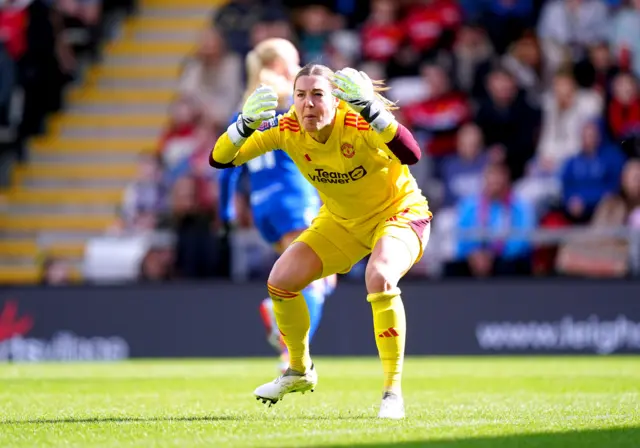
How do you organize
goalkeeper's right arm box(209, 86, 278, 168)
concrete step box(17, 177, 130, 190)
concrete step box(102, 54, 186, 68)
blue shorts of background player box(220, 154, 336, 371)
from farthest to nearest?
concrete step box(102, 54, 186, 68) < concrete step box(17, 177, 130, 190) < blue shorts of background player box(220, 154, 336, 371) < goalkeeper's right arm box(209, 86, 278, 168)

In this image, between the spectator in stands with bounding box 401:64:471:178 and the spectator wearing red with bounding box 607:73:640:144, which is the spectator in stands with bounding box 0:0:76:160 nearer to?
the spectator in stands with bounding box 401:64:471:178

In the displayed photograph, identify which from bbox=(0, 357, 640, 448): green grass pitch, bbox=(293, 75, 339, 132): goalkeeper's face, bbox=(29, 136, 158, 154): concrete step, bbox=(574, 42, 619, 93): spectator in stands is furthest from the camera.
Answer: bbox=(29, 136, 158, 154): concrete step

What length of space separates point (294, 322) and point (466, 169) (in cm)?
815

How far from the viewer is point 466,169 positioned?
53.4 feet

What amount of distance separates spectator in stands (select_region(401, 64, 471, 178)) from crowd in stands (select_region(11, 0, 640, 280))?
0.06ft

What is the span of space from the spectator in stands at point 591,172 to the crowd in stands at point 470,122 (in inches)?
0.6

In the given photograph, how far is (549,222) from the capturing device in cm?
1547

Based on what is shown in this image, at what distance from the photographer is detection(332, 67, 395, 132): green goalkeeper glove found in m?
7.65

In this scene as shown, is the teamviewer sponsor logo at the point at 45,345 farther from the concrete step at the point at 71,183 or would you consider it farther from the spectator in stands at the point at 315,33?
the spectator in stands at the point at 315,33

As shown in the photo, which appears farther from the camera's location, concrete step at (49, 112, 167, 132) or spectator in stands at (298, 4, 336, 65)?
concrete step at (49, 112, 167, 132)

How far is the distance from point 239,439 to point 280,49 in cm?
470

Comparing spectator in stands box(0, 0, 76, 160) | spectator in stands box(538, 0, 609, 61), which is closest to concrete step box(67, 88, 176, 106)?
spectator in stands box(0, 0, 76, 160)

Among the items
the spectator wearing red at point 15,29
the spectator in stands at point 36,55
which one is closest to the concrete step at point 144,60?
the spectator in stands at point 36,55

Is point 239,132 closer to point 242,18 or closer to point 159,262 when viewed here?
point 159,262
